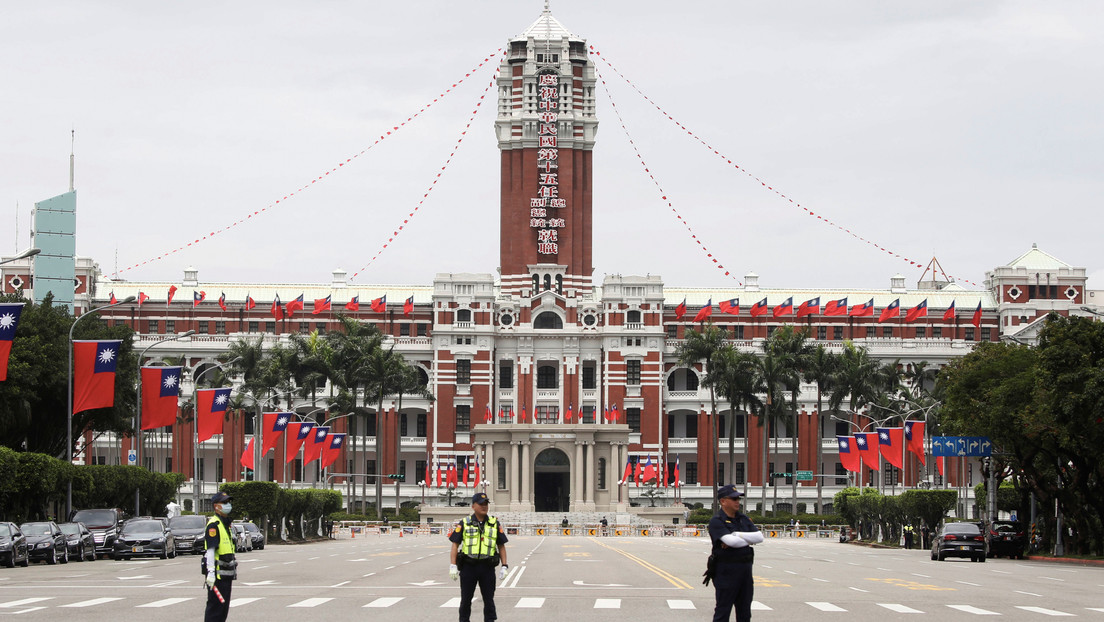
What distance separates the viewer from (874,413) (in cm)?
13100

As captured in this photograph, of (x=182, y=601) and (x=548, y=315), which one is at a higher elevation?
(x=548, y=315)

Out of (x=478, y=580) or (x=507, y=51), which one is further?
(x=507, y=51)

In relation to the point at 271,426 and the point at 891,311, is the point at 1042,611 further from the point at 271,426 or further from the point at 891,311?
the point at 891,311

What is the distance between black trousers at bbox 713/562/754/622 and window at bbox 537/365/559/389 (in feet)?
390

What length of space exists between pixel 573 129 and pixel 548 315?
655 inches

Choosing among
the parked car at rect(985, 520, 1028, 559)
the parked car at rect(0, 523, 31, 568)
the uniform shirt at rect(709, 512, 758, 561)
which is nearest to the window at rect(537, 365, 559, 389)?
the parked car at rect(985, 520, 1028, 559)

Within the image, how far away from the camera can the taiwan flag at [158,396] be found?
66.1 metres

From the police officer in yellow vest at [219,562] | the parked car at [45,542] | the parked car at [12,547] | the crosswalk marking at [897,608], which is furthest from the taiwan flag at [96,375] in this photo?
the police officer in yellow vest at [219,562]

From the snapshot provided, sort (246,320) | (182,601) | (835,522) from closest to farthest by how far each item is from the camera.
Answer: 1. (182,601)
2. (835,522)
3. (246,320)


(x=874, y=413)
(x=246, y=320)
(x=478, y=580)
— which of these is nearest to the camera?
(x=478, y=580)

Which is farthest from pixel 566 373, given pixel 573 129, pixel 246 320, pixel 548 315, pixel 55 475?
pixel 55 475

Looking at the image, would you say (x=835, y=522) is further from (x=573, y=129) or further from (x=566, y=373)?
(x=573, y=129)

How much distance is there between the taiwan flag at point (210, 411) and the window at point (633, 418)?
64.9 m

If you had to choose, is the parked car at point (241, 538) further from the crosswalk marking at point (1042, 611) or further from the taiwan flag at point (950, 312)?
the taiwan flag at point (950, 312)
